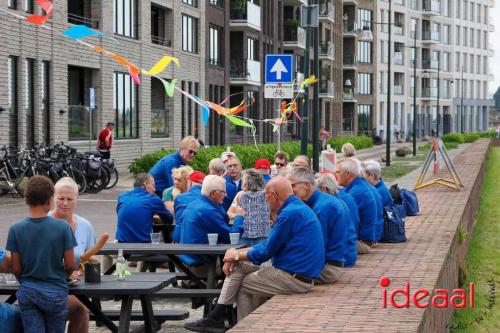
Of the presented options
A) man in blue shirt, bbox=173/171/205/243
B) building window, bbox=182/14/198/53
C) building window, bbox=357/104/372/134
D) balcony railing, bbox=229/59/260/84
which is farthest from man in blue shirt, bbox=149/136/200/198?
building window, bbox=357/104/372/134

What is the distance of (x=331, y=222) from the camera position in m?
10.1

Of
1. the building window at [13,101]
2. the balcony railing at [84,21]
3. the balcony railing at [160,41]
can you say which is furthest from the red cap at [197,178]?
the balcony railing at [160,41]

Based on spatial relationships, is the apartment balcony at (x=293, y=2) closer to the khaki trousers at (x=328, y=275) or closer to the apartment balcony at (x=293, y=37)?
the apartment balcony at (x=293, y=37)

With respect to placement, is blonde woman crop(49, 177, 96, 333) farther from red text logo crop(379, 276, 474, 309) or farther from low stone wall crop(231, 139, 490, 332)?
red text logo crop(379, 276, 474, 309)

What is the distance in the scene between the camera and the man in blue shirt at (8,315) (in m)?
7.52

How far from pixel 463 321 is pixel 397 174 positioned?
99.0 feet

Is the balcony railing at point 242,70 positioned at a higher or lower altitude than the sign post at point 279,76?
higher

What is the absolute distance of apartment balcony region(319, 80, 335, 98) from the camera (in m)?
81.9

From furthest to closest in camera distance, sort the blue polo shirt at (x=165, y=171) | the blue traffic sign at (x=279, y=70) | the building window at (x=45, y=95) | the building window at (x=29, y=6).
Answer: the building window at (x=45, y=95) < the building window at (x=29, y=6) < the blue traffic sign at (x=279, y=70) < the blue polo shirt at (x=165, y=171)

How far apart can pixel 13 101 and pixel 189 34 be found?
1966 centimetres

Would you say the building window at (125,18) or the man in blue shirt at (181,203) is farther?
the building window at (125,18)

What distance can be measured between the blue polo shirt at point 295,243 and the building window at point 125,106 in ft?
104

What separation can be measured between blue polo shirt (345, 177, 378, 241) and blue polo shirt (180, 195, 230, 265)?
72.2 inches

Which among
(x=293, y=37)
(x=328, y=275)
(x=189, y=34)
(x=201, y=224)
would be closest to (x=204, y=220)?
(x=201, y=224)
